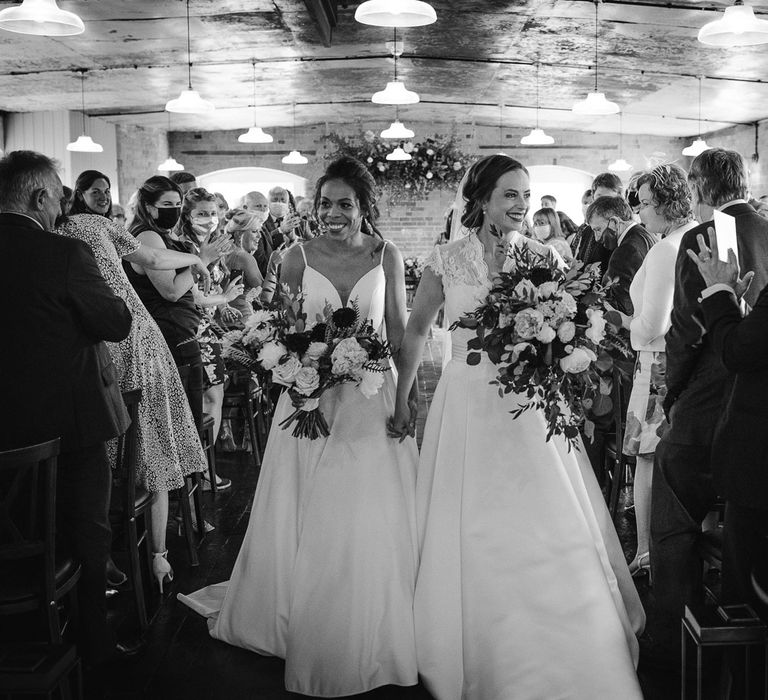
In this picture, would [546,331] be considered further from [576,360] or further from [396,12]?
[396,12]

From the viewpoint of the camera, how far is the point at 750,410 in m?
2.29

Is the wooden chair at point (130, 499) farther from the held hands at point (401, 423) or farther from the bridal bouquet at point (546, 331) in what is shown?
the bridal bouquet at point (546, 331)

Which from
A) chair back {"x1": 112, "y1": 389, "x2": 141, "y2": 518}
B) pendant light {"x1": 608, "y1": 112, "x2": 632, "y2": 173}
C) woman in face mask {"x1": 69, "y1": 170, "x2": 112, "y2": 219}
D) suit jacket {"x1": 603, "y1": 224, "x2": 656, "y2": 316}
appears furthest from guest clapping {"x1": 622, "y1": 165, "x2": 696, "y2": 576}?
pendant light {"x1": 608, "y1": 112, "x2": 632, "y2": 173}

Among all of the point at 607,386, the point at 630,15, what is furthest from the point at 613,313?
the point at 630,15

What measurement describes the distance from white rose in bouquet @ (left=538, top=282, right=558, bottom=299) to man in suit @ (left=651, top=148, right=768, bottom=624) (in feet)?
1.56

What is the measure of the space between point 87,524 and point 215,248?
5.34 ft

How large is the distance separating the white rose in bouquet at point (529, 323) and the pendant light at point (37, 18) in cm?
356

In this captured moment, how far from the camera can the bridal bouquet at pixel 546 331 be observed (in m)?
2.69

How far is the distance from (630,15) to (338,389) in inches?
255

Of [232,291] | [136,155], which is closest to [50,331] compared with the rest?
[232,291]

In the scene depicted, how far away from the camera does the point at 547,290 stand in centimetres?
269

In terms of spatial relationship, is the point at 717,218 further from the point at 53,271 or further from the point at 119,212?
the point at 119,212

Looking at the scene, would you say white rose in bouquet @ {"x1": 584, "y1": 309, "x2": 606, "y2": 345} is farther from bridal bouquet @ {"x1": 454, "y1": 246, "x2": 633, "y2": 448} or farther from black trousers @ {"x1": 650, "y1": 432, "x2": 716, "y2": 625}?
black trousers @ {"x1": 650, "y1": 432, "x2": 716, "y2": 625}

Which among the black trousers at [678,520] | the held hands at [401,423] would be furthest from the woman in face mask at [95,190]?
the black trousers at [678,520]
